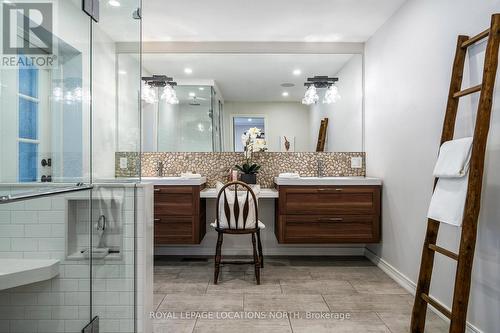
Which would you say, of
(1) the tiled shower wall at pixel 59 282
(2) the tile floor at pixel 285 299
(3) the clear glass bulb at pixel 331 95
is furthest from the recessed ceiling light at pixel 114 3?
(3) the clear glass bulb at pixel 331 95

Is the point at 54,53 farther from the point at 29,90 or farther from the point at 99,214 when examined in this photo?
the point at 99,214

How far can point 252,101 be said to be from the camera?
3652mm

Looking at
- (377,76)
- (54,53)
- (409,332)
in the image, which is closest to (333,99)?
(377,76)

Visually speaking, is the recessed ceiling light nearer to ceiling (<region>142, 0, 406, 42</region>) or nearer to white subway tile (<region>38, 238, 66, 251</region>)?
ceiling (<region>142, 0, 406, 42</region>)

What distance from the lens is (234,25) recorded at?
123 inches

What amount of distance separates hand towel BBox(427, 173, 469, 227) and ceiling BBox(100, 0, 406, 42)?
1722 millimetres

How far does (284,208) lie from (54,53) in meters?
2.28

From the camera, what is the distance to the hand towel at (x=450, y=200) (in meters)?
1.67

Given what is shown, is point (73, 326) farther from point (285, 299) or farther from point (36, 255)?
point (285, 299)

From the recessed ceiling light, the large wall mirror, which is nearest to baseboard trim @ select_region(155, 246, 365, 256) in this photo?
the large wall mirror

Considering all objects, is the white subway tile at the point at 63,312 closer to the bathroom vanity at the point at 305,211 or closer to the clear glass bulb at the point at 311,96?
the bathroom vanity at the point at 305,211

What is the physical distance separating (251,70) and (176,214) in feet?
5.86

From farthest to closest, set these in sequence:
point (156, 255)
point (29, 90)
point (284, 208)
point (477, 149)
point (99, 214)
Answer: point (156, 255), point (284, 208), point (29, 90), point (99, 214), point (477, 149)

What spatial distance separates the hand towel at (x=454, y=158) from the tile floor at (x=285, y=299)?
997 millimetres
